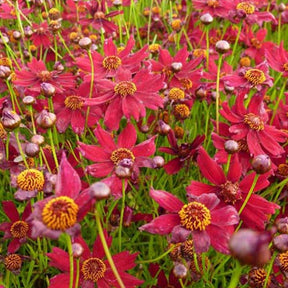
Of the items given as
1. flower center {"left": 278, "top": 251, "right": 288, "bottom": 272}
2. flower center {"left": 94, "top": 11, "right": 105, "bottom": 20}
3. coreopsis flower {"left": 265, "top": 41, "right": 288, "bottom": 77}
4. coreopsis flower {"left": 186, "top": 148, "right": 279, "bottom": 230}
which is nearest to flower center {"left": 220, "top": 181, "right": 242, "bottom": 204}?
coreopsis flower {"left": 186, "top": 148, "right": 279, "bottom": 230}

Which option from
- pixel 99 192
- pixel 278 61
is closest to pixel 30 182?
pixel 99 192

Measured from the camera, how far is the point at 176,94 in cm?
96

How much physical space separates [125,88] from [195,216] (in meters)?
0.35

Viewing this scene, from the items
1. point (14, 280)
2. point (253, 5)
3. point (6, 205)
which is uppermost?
point (253, 5)

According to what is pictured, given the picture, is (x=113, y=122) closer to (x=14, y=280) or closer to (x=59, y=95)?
(x=59, y=95)

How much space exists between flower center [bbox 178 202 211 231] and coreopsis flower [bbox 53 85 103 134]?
319mm

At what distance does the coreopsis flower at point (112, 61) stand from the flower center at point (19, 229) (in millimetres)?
350

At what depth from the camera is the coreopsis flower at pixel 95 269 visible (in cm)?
65

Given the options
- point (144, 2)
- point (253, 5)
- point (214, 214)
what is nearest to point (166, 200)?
point (214, 214)

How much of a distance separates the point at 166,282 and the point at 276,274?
20cm

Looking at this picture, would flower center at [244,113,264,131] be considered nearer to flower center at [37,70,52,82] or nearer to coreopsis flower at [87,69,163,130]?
coreopsis flower at [87,69,163,130]

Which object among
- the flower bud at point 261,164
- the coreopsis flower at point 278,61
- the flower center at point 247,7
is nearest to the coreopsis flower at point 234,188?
the flower bud at point 261,164

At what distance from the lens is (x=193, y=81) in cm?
104

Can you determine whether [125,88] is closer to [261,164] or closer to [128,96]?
[128,96]
